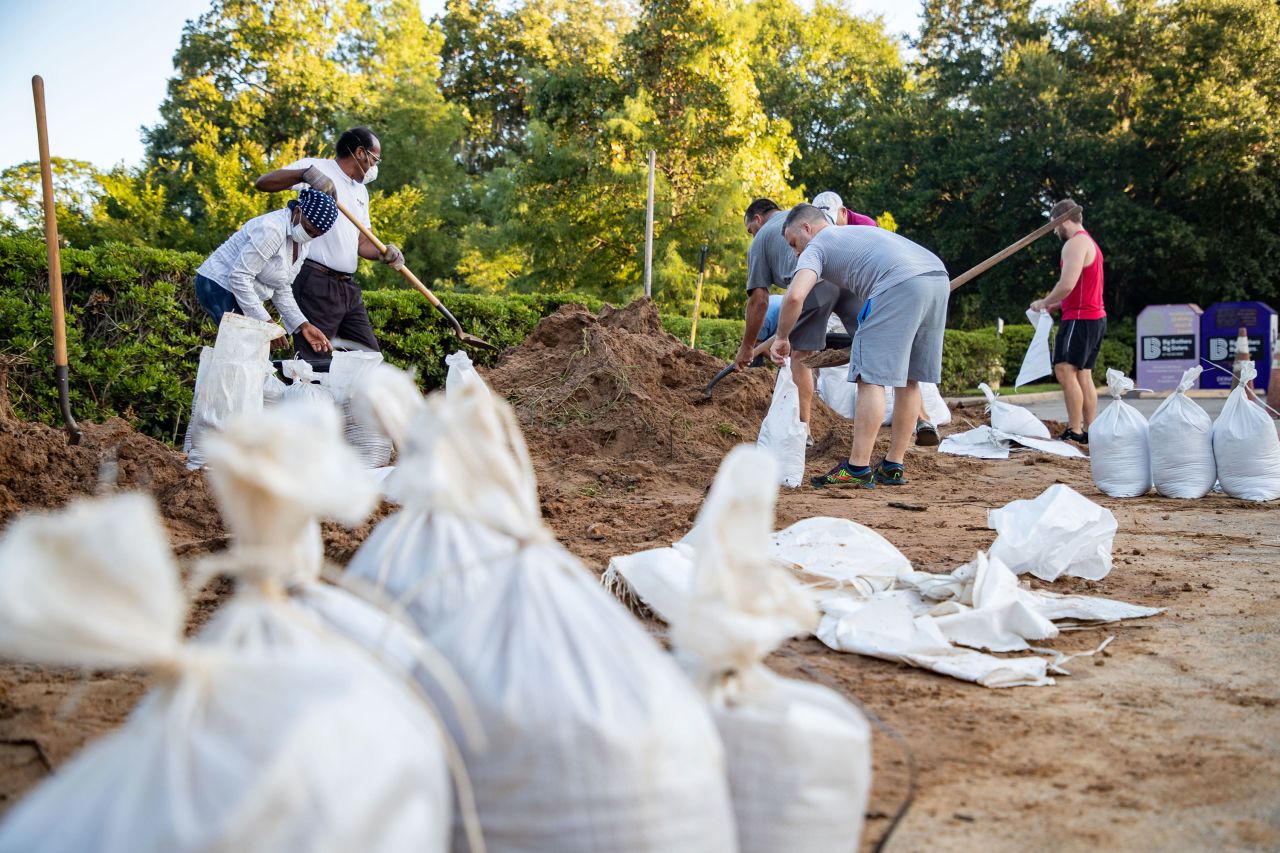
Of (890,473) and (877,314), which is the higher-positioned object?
(877,314)

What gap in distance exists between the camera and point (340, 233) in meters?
5.80

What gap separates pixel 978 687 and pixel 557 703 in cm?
176

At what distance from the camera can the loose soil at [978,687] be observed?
5.81 ft

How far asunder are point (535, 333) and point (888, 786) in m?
6.99

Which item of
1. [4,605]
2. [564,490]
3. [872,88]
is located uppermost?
[872,88]

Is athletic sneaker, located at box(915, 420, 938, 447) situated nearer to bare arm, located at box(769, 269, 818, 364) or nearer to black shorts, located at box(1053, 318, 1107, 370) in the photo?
black shorts, located at box(1053, 318, 1107, 370)

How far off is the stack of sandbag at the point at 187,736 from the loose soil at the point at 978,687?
3.13 ft

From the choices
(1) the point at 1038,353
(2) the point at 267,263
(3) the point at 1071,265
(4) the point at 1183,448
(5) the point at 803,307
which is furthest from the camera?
(1) the point at 1038,353

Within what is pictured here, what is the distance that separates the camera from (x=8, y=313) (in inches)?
246

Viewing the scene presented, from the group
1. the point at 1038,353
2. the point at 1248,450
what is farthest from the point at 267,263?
the point at 1038,353

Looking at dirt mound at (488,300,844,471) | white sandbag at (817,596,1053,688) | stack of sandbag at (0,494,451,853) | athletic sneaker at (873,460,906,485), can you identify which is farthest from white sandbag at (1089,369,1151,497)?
stack of sandbag at (0,494,451,853)

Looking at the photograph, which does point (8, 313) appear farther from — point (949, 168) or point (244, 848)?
point (949, 168)

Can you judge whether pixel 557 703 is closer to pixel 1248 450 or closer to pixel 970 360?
pixel 1248 450

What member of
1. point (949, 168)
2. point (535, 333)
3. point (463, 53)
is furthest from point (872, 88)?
point (535, 333)
